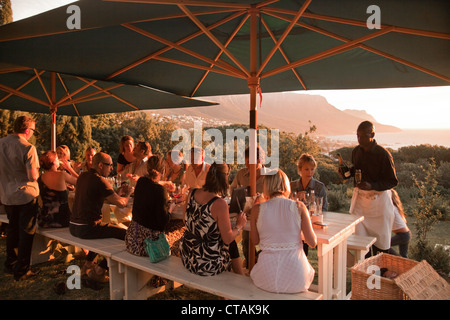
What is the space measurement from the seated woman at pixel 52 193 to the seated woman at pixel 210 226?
205 centimetres

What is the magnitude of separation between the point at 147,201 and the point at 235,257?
99 centimetres

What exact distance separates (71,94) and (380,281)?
5.37 metres

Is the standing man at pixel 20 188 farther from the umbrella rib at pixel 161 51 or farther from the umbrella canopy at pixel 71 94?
the umbrella canopy at pixel 71 94

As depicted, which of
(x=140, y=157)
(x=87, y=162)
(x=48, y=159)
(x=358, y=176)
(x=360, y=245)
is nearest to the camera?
(x=360, y=245)

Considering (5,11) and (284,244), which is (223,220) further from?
(5,11)

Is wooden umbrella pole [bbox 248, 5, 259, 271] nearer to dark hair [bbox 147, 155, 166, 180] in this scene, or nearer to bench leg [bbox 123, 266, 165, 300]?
dark hair [bbox 147, 155, 166, 180]

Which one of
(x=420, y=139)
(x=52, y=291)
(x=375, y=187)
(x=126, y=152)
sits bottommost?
(x=52, y=291)

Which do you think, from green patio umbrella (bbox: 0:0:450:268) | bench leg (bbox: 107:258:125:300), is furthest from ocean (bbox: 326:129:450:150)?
bench leg (bbox: 107:258:125:300)

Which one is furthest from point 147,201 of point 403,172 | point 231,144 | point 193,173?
point 231,144

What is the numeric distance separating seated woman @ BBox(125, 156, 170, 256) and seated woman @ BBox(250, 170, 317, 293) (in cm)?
109

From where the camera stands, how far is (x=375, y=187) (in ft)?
11.9

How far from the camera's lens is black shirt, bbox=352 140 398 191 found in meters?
3.57

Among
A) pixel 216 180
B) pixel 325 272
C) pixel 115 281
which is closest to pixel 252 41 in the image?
pixel 216 180

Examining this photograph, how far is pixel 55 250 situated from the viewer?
4.58 metres
